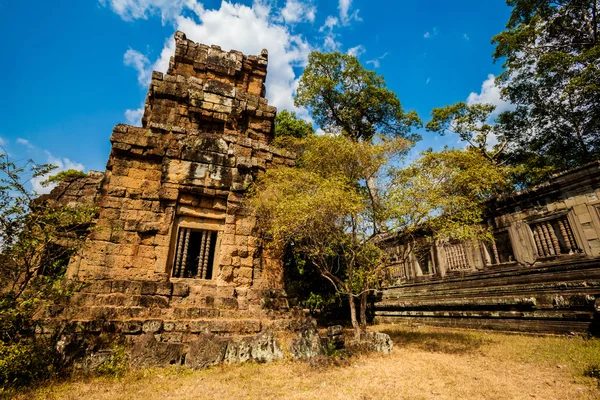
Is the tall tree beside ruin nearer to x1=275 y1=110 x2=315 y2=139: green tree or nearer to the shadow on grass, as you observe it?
x1=275 y1=110 x2=315 y2=139: green tree

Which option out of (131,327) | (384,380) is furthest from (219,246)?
(384,380)

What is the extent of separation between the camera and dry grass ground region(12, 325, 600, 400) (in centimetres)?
470

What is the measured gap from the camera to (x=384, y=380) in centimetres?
539

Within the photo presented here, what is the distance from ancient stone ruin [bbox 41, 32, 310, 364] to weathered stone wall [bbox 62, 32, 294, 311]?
0.03 m

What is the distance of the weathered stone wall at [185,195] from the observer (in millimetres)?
7852

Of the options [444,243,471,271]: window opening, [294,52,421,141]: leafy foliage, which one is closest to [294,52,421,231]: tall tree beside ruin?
[294,52,421,141]: leafy foliage

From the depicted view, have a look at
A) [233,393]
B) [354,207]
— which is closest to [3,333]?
[233,393]

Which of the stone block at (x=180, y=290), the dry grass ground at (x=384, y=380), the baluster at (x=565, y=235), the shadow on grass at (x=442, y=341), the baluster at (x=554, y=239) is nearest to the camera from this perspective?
the dry grass ground at (x=384, y=380)

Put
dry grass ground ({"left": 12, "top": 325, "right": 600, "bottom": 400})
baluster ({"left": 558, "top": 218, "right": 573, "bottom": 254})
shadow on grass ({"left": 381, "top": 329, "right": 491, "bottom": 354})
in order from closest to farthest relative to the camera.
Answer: dry grass ground ({"left": 12, "top": 325, "right": 600, "bottom": 400}), shadow on grass ({"left": 381, "top": 329, "right": 491, "bottom": 354}), baluster ({"left": 558, "top": 218, "right": 573, "bottom": 254})

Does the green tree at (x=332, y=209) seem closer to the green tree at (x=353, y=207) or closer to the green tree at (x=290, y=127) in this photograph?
the green tree at (x=353, y=207)

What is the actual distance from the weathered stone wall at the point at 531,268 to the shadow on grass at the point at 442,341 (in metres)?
1.70

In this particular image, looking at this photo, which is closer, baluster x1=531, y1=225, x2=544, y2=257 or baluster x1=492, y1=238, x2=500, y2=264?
baluster x1=531, y1=225, x2=544, y2=257

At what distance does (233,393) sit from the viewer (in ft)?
15.4

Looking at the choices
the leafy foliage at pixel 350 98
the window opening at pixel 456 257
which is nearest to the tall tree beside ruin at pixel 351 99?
the leafy foliage at pixel 350 98
